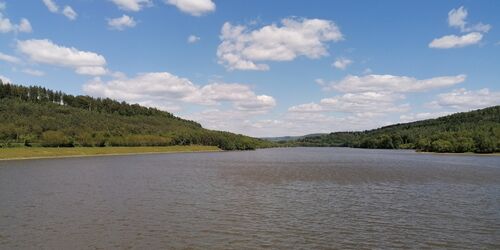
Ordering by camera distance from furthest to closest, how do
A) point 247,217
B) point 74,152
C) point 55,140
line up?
point 55,140 < point 74,152 < point 247,217

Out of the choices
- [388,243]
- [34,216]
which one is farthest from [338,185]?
[34,216]

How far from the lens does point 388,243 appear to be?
66.4 feet

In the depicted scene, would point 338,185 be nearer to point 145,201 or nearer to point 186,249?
point 145,201

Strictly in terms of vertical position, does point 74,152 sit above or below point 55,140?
below

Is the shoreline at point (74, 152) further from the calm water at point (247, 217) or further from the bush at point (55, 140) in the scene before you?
the calm water at point (247, 217)

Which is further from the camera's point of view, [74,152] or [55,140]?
[55,140]

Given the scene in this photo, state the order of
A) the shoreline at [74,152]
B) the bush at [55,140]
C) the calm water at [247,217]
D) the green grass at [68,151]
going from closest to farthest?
1. the calm water at [247,217]
2. the green grass at [68,151]
3. the shoreline at [74,152]
4. the bush at [55,140]

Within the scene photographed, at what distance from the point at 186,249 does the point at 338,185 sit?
30682 millimetres

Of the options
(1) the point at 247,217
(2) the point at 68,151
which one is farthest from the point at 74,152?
(1) the point at 247,217

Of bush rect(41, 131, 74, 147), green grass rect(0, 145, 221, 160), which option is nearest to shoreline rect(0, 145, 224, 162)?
green grass rect(0, 145, 221, 160)

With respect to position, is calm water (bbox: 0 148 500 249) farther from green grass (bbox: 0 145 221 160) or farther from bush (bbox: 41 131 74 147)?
bush (bbox: 41 131 74 147)

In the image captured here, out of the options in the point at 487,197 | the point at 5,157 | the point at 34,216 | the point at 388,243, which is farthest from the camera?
the point at 5,157

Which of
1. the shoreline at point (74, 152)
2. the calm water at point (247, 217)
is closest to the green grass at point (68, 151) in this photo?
the shoreline at point (74, 152)

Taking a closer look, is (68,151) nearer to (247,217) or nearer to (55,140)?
(55,140)
